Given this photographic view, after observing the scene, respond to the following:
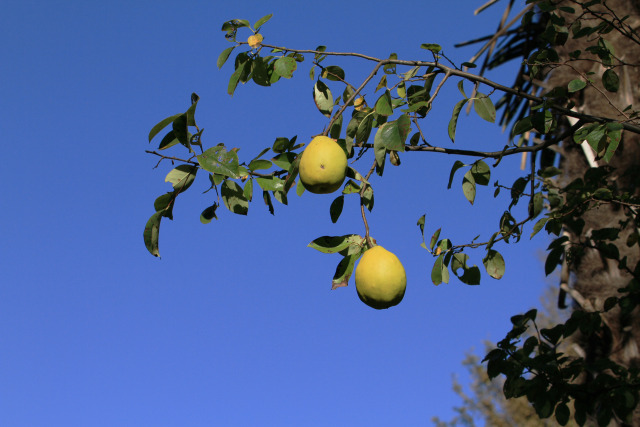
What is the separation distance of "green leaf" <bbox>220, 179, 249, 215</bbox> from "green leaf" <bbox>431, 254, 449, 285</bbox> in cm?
66

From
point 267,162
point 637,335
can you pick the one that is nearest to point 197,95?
point 267,162

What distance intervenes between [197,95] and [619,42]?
3439 millimetres

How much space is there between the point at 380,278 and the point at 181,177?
1.83ft

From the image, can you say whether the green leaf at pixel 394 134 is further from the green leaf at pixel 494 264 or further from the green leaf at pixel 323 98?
the green leaf at pixel 494 264

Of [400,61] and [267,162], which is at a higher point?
[400,61]

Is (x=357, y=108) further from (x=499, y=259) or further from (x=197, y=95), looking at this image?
(x=499, y=259)

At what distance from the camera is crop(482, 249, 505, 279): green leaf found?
2031 millimetres

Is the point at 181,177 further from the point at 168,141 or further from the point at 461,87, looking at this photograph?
the point at 461,87

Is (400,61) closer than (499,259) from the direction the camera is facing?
Yes

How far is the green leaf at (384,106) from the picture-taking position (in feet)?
5.13

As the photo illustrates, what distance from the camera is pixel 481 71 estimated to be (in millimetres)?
5496

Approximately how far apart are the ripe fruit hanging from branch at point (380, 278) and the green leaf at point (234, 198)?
0.37m

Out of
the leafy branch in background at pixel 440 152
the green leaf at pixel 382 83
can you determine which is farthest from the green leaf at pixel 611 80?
the green leaf at pixel 382 83

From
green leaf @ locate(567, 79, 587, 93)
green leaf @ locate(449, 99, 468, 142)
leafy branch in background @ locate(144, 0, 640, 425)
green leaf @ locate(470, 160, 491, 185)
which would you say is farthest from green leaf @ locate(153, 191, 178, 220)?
green leaf @ locate(567, 79, 587, 93)
